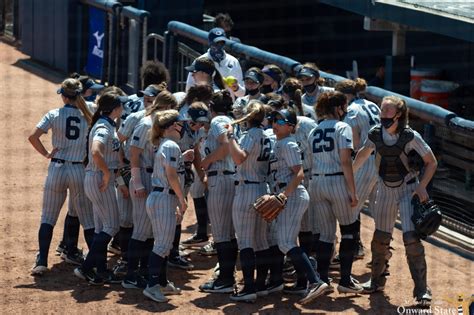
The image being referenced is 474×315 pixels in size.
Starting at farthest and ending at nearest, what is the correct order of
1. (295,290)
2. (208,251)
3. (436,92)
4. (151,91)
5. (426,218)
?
(436,92)
(208,251)
(151,91)
(295,290)
(426,218)

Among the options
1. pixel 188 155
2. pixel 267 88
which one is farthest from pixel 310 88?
pixel 188 155

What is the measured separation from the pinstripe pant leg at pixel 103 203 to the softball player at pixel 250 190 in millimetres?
842

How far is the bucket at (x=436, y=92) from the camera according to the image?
12.4 meters

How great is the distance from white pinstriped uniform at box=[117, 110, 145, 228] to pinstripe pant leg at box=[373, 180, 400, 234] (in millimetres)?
1634

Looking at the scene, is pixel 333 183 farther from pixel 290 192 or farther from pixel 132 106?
pixel 132 106

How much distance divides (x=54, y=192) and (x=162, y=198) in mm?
1010

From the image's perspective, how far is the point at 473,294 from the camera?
7363 millimetres

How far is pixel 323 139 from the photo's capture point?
710 centimetres

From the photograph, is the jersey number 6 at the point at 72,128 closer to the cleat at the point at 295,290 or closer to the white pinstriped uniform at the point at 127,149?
the white pinstriped uniform at the point at 127,149

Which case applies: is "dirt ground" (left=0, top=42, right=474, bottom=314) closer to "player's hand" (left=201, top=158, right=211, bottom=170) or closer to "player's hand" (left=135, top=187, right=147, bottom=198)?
"player's hand" (left=135, top=187, right=147, bottom=198)

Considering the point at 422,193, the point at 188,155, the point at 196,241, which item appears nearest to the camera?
the point at 422,193

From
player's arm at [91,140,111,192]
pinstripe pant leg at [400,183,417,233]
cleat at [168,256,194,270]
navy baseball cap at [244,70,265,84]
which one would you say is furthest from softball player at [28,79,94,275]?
pinstripe pant leg at [400,183,417,233]

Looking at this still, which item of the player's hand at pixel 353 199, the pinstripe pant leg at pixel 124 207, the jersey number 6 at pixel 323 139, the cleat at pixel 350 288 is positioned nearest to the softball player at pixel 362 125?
the player's hand at pixel 353 199

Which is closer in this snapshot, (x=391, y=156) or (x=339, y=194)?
(x=391, y=156)
